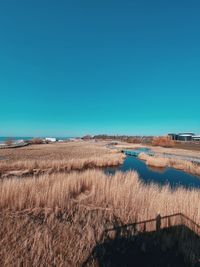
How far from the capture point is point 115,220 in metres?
5.59

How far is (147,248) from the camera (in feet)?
15.8

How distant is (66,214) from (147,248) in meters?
2.09

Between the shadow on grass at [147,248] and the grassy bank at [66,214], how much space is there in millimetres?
94

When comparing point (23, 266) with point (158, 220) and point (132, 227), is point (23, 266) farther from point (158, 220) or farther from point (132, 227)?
point (158, 220)

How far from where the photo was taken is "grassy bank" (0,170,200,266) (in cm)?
388

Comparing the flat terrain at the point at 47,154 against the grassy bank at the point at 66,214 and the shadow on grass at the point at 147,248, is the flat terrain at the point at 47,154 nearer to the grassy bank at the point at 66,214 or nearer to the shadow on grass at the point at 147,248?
the grassy bank at the point at 66,214

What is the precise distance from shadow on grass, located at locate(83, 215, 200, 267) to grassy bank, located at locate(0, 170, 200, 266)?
3.7 inches

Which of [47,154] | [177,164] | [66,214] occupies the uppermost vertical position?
[47,154]

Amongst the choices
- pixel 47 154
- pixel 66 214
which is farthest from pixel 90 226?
pixel 47 154

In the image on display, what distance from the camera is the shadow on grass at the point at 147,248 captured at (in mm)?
4258

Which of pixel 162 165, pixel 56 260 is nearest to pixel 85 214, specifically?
pixel 56 260

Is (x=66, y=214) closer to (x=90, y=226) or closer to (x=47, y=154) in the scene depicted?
(x=90, y=226)

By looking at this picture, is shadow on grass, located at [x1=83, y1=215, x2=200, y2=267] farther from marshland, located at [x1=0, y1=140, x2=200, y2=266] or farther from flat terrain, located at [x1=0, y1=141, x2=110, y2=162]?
flat terrain, located at [x1=0, y1=141, x2=110, y2=162]

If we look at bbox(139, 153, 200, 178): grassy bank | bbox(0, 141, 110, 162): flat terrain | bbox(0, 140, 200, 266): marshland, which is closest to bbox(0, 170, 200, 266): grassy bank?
bbox(0, 140, 200, 266): marshland
